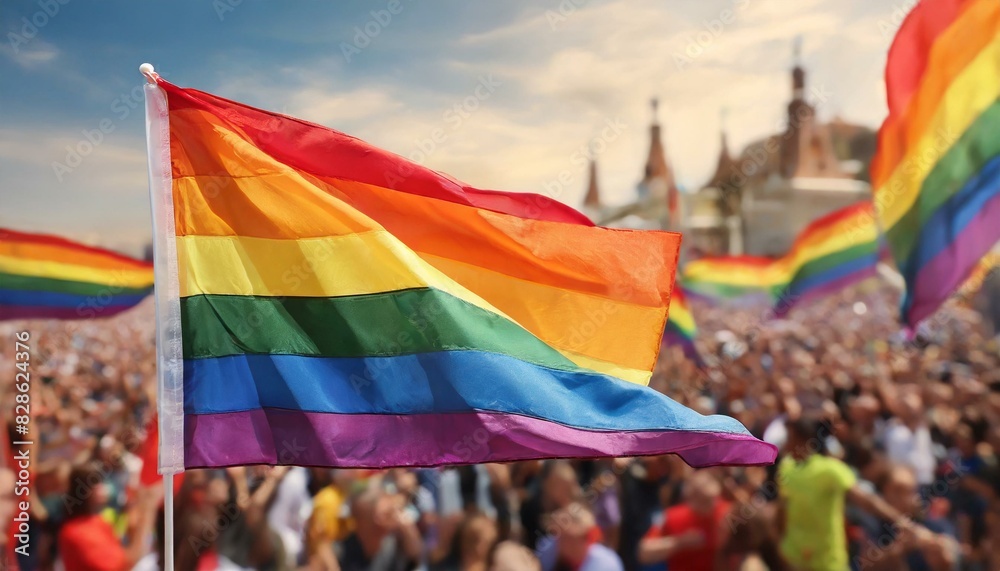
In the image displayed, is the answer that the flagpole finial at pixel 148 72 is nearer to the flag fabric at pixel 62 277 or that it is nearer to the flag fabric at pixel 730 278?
the flag fabric at pixel 62 277

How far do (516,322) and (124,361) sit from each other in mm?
10585

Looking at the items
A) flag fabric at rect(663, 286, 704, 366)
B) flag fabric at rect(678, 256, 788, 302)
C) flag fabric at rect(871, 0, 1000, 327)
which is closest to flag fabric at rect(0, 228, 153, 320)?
flag fabric at rect(663, 286, 704, 366)

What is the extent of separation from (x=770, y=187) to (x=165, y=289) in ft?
117

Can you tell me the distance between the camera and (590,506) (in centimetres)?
486

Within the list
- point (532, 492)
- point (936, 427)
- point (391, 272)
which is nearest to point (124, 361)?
point (532, 492)

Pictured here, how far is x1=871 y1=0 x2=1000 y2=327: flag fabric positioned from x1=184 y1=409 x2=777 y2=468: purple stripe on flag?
9.67 feet

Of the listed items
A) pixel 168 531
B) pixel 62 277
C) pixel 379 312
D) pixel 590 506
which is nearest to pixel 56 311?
pixel 62 277

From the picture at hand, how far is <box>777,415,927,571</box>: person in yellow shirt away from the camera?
4.38 metres

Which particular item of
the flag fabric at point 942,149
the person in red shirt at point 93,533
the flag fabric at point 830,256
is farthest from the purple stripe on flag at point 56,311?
the flag fabric at point 830,256

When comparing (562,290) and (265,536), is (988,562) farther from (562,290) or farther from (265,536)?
(265,536)

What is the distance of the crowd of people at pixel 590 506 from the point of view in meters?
4.09

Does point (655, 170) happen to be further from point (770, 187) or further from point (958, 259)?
point (958, 259)

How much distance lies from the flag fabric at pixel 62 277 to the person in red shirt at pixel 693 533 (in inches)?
166

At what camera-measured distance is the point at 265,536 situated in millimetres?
4012
